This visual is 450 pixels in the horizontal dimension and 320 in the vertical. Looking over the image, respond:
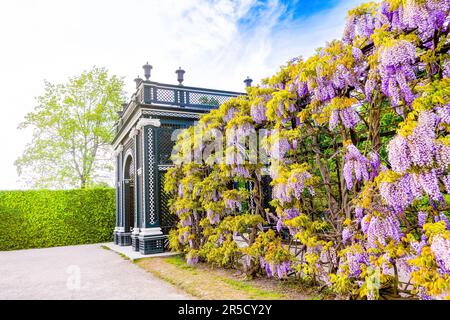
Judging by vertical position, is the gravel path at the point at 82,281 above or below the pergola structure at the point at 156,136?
below

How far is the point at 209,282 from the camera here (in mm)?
5352

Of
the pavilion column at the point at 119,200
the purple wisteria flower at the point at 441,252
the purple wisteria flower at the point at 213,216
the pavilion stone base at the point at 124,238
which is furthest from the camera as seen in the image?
the pavilion column at the point at 119,200

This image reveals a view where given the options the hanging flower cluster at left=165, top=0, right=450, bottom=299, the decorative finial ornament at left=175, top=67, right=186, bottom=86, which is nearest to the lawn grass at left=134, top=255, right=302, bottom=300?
the hanging flower cluster at left=165, top=0, right=450, bottom=299

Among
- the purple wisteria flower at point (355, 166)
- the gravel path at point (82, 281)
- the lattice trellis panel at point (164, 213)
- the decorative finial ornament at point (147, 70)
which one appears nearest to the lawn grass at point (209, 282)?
the gravel path at point (82, 281)

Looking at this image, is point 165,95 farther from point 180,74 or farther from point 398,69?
point 398,69

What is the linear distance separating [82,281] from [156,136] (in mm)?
4765

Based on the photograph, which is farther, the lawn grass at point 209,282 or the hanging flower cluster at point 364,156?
the lawn grass at point 209,282

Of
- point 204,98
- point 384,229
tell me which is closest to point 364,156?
point 384,229

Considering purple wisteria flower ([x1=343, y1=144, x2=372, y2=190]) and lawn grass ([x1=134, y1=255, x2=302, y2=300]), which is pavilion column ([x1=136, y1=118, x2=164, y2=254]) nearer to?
lawn grass ([x1=134, y1=255, x2=302, y2=300])

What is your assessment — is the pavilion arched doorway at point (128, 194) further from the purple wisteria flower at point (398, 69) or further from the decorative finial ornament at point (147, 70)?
the purple wisteria flower at point (398, 69)

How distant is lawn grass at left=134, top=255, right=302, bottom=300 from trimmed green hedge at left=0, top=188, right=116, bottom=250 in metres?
8.30

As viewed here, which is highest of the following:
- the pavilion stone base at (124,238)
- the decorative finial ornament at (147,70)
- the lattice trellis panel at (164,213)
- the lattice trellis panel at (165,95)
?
the decorative finial ornament at (147,70)

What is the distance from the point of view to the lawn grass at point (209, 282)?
4416mm

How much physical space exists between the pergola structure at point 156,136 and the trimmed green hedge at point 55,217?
5370 mm
